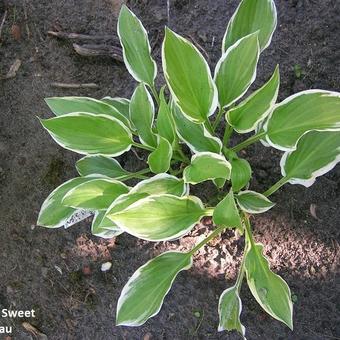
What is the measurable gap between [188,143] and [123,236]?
1.61ft

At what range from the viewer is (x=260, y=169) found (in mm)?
1559

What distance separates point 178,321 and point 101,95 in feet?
2.58

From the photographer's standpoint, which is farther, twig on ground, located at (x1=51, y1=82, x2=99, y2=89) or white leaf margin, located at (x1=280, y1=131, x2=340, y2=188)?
twig on ground, located at (x1=51, y1=82, x2=99, y2=89)

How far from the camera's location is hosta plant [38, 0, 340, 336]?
3.79 feet

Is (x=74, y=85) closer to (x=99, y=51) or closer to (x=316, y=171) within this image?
(x=99, y=51)

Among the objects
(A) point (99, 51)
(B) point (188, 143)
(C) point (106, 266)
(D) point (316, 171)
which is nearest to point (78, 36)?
(A) point (99, 51)

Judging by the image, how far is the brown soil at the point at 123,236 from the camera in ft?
5.02

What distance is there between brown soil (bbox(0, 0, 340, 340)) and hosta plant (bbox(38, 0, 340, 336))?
0.18 meters

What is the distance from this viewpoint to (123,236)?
5.45ft

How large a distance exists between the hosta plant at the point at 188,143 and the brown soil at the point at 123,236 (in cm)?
18

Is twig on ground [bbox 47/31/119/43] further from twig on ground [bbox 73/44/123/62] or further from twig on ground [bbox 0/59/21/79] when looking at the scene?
twig on ground [bbox 0/59/21/79]

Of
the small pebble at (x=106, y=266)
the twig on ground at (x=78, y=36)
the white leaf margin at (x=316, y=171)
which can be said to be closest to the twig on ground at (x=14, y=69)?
the twig on ground at (x=78, y=36)

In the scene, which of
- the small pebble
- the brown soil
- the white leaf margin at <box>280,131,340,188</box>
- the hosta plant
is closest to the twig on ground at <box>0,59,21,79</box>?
the brown soil

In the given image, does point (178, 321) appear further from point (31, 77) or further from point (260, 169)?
point (31, 77)
